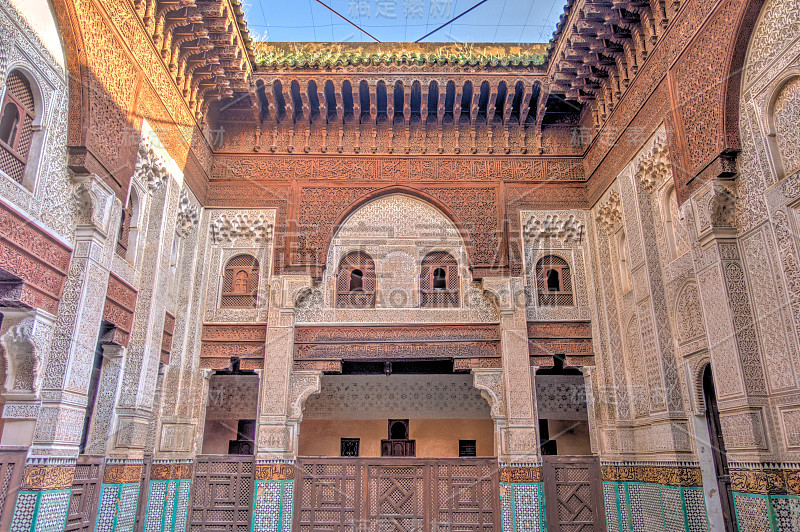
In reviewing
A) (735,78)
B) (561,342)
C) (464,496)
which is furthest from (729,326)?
(464,496)

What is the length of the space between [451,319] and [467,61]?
3.28 meters

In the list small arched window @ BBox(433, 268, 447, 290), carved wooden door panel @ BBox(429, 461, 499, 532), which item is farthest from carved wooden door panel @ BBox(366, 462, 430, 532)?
small arched window @ BBox(433, 268, 447, 290)

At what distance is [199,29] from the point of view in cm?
600

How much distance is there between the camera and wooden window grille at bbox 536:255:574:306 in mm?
6953

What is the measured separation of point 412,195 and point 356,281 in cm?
139

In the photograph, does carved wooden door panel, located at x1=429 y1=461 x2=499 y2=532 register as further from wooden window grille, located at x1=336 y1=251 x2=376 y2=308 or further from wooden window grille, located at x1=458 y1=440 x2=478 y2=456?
wooden window grille, located at x1=458 y1=440 x2=478 y2=456

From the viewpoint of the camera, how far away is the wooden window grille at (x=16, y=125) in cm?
384

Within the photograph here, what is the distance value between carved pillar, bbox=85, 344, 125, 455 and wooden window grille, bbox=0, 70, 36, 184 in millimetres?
1919

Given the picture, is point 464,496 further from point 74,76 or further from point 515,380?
point 74,76

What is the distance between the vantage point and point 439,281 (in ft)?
23.2

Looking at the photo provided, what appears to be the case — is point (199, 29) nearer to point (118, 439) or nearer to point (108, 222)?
point (108, 222)

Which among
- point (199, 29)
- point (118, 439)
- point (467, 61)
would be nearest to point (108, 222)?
point (118, 439)

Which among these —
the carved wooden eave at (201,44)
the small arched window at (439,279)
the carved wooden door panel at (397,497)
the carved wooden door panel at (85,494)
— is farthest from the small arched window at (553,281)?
the carved wooden door panel at (85,494)

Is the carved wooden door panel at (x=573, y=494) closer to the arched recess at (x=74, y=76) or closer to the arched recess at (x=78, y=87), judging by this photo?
the arched recess at (x=78, y=87)
